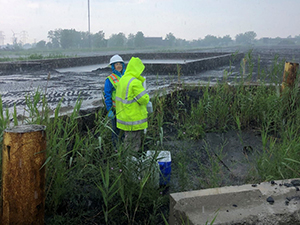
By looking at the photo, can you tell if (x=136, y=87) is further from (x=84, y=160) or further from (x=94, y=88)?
(x=94, y=88)

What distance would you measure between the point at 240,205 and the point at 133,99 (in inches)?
74.5

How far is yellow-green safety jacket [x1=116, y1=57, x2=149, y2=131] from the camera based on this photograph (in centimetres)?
387

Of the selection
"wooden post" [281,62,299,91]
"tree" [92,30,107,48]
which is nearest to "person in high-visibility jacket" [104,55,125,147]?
"wooden post" [281,62,299,91]

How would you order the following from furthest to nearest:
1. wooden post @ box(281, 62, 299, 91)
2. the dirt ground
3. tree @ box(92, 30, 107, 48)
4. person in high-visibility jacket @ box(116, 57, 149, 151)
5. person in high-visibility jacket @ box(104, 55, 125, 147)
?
tree @ box(92, 30, 107, 48)
wooden post @ box(281, 62, 299, 91)
person in high-visibility jacket @ box(104, 55, 125, 147)
person in high-visibility jacket @ box(116, 57, 149, 151)
the dirt ground

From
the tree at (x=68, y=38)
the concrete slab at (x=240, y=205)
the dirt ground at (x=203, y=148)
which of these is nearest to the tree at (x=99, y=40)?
the tree at (x=68, y=38)

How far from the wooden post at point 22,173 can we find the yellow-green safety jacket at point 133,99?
1.70 meters

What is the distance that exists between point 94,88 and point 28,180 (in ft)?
25.5

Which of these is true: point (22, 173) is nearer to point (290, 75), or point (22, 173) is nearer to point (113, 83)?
point (113, 83)

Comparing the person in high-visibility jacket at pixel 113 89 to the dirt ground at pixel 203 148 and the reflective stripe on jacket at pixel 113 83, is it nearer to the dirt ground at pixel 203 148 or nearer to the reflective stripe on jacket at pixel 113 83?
the reflective stripe on jacket at pixel 113 83

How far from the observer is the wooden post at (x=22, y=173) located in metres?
2.13

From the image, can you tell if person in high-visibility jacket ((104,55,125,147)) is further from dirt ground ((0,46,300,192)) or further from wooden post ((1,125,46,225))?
wooden post ((1,125,46,225))

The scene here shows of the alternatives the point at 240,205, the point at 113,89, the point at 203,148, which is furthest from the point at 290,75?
the point at 240,205

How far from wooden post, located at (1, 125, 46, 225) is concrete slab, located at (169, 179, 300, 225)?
106cm

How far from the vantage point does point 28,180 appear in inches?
86.1
